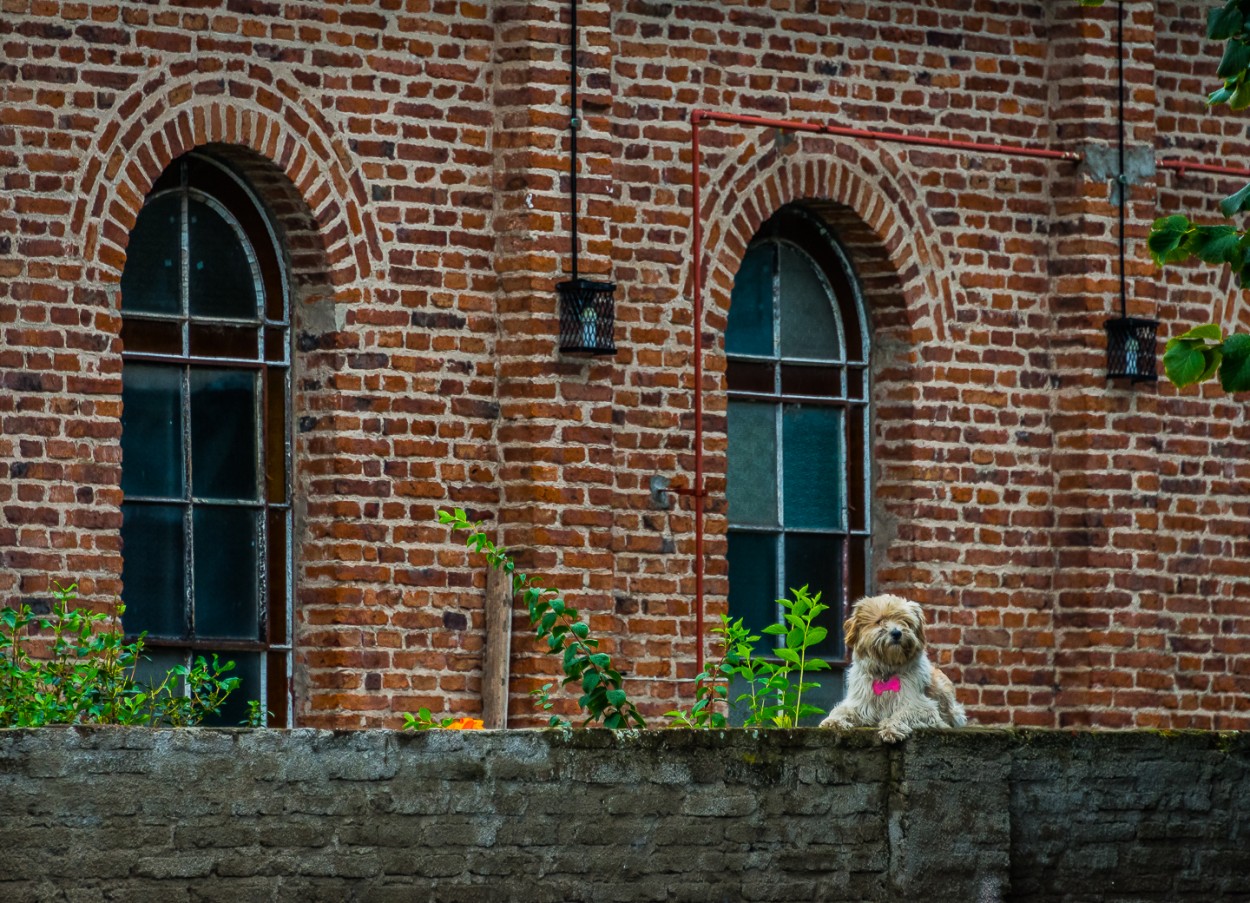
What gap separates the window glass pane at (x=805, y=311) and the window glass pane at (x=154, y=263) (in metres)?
3.29

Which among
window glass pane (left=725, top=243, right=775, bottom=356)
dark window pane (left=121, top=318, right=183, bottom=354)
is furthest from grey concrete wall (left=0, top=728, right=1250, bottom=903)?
window glass pane (left=725, top=243, right=775, bottom=356)

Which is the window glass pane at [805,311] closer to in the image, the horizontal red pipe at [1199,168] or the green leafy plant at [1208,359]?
the horizontal red pipe at [1199,168]

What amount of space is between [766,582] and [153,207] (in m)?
3.70

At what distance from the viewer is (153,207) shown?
1203cm

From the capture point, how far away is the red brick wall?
456 inches

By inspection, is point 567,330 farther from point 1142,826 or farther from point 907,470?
point 1142,826

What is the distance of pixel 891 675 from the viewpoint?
410 inches

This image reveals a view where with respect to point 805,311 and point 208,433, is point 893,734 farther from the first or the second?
point 805,311

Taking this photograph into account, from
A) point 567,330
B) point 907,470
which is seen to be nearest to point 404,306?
point 567,330

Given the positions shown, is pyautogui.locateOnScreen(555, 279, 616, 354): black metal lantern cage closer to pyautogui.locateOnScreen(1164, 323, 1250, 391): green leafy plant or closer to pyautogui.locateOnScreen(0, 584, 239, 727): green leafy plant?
pyautogui.locateOnScreen(0, 584, 239, 727): green leafy plant

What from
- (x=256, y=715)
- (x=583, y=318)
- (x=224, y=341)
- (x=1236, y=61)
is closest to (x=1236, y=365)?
(x=1236, y=61)

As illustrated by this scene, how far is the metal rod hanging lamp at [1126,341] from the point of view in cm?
1412

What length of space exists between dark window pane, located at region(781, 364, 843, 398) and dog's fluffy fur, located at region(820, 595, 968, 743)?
10.4 ft

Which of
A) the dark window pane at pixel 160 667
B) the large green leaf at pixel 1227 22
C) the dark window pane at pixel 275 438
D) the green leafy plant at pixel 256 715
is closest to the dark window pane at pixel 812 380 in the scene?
the dark window pane at pixel 275 438
